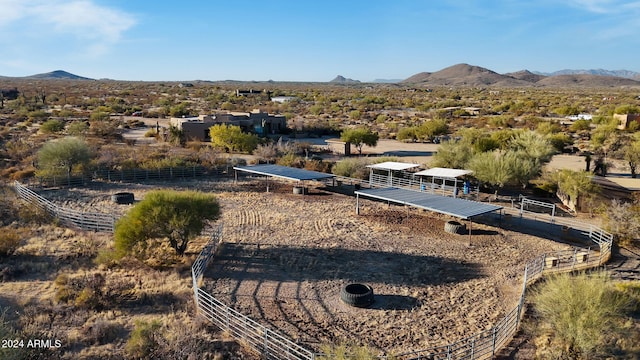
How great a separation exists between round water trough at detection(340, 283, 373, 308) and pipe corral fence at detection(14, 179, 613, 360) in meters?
2.37

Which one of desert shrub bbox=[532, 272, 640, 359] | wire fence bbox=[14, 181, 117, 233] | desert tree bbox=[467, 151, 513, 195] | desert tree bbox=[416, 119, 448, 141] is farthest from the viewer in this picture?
desert tree bbox=[416, 119, 448, 141]

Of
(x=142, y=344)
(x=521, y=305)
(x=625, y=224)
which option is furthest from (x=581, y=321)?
(x=625, y=224)

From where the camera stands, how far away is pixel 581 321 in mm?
10234

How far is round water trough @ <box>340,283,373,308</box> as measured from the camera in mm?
12789

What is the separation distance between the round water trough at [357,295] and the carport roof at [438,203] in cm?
594

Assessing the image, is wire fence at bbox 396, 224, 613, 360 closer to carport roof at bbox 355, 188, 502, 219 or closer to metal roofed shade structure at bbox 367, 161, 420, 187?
carport roof at bbox 355, 188, 502, 219

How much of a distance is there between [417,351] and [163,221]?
981cm

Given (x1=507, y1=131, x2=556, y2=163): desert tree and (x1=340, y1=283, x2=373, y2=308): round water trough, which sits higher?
(x1=507, y1=131, x2=556, y2=163): desert tree

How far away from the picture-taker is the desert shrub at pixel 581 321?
33.2ft

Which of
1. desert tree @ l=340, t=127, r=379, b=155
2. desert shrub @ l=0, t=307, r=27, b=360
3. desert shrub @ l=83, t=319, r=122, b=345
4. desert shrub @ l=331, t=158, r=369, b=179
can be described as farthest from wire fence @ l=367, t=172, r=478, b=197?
desert shrub @ l=0, t=307, r=27, b=360

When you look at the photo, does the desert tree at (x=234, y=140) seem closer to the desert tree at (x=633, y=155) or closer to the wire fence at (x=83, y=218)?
the wire fence at (x=83, y=218)

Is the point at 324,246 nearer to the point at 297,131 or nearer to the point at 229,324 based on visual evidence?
the point at 229,324

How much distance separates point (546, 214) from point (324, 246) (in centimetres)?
1163

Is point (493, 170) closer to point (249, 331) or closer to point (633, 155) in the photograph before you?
point (633, 155)
